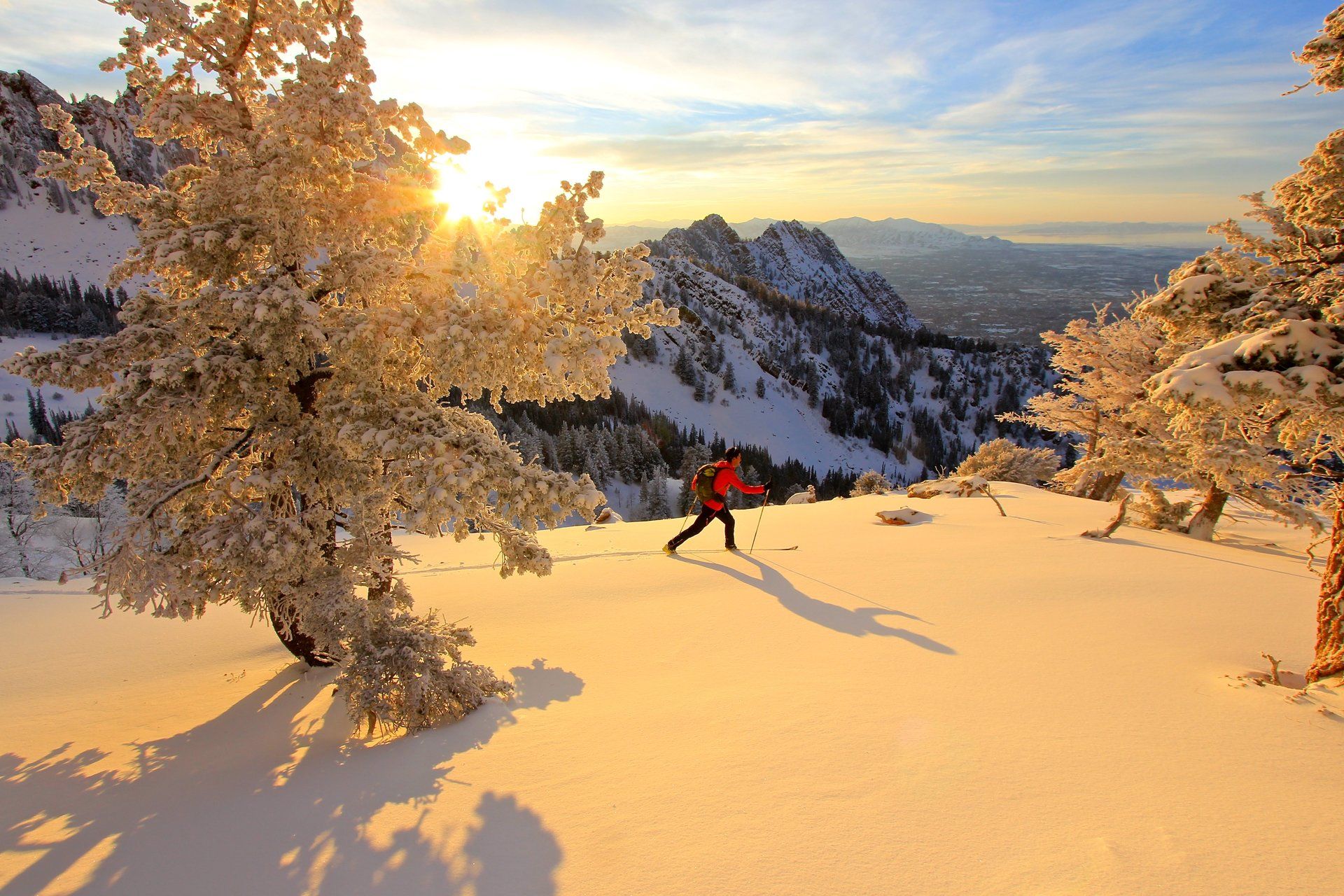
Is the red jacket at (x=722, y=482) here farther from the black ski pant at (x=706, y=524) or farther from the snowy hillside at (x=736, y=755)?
the snowy hillside at (x=736, y=755)

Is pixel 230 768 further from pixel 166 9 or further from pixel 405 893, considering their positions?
pixel 166 9

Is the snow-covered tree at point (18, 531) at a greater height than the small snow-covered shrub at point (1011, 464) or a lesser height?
lesser

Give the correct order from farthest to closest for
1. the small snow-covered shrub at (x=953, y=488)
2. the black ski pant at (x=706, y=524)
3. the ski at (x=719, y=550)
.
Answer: the small snow-covered shrub at (x=953, y=488), the ski at (x=719, y=550), the black ski pant at (x=706, y=524)

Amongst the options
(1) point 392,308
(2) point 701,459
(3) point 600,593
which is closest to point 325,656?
(3) point 600,593

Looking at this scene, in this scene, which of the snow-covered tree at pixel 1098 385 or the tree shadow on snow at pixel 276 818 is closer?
the tree shadow on snow at pixel 276 818

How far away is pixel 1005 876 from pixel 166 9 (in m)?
7.93

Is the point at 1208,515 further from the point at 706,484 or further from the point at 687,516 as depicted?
the point at 687,516

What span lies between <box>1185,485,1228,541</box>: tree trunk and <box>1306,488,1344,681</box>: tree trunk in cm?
717

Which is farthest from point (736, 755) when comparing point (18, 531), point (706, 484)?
point (18, 531)

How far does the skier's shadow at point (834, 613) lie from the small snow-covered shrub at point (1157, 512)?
7884 millimetres

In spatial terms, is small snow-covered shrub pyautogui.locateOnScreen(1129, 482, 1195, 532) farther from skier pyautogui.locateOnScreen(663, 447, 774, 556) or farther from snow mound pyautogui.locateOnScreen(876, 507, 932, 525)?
skier pyautogui.locateOnScreen(663, 447, 774, 556)

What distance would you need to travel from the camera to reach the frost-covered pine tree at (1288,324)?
4.21m

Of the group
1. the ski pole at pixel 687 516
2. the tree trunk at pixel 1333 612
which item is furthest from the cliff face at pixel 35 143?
the tree trunk at pixel 1333 612

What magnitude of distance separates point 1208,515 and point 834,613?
9083mm
